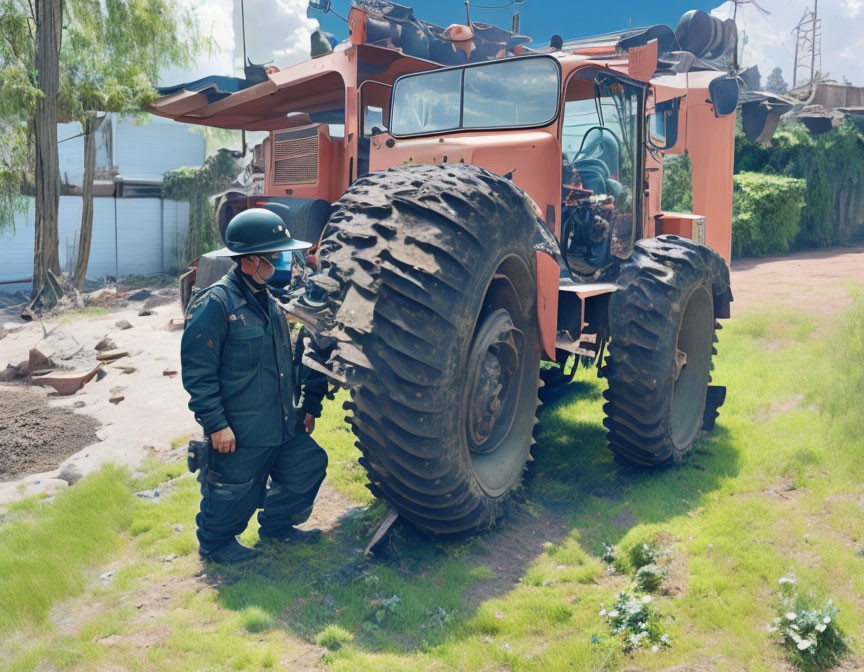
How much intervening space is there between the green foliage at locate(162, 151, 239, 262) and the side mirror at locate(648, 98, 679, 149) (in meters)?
14.7

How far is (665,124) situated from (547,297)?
3351mm

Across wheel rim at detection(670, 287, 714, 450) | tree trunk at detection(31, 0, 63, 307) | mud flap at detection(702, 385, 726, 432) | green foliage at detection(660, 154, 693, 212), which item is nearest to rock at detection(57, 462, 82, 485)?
wheel rim at detection(670, 287, 714, 450)

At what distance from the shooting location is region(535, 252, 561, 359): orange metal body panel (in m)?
4.77

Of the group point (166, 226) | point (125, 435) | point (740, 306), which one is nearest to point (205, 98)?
point (125, 435)

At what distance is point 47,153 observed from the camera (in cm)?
1590

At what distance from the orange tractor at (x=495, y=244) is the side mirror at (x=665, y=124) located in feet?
0.09

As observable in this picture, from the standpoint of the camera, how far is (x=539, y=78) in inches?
224

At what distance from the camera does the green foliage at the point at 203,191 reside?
66.7 ft

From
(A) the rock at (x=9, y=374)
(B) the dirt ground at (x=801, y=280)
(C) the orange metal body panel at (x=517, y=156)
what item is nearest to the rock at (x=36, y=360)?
(A) the rock at (x=9, y=374)

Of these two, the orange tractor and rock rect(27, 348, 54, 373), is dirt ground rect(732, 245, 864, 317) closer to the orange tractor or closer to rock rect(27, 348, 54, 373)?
the orange tractor

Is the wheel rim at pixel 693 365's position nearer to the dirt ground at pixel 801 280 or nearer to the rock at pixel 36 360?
the dirt ground at pixel 801 280

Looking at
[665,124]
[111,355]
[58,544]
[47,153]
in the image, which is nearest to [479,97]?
[665,124]

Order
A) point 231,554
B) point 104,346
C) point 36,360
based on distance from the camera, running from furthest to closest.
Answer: point 104,346 → point 36,360 → point 231,554

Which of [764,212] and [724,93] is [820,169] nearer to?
[764,212]
